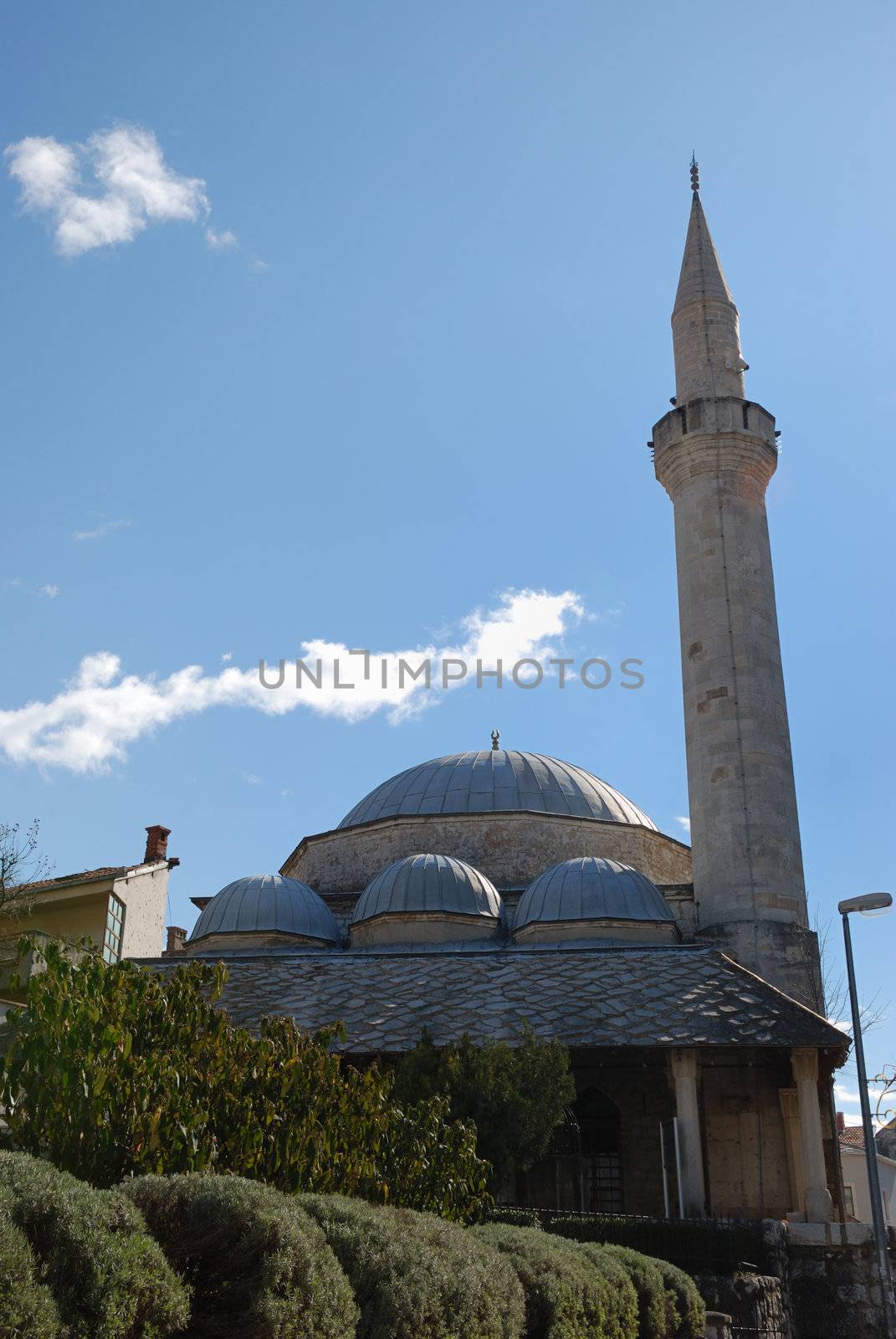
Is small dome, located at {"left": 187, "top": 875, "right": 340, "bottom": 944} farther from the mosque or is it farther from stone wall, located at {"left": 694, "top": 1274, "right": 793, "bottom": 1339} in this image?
stone wall, located at {"left": 694, "top": 1274, "right": 793, "bottom": 1339}

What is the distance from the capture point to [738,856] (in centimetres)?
1773

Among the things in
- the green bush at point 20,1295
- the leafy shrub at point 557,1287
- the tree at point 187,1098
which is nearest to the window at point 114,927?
the tree at point 187,1098

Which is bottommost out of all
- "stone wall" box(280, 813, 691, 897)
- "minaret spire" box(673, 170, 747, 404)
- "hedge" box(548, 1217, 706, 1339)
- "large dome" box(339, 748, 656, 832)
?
"hedge" box(548, 1217, 706, 1339)

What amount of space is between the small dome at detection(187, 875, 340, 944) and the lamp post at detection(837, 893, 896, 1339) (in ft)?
32.5

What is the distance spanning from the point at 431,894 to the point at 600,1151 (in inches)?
165

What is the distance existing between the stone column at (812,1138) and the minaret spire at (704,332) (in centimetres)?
1082

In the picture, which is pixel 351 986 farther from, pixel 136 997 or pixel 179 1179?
pixel 179 1179

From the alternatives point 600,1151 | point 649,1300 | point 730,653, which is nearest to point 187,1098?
point 649,1300

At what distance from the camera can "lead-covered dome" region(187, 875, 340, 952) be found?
18891 mm

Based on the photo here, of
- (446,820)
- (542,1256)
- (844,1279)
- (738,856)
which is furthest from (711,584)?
(542,1256)

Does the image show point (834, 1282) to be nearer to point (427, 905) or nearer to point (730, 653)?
point (427, 905)

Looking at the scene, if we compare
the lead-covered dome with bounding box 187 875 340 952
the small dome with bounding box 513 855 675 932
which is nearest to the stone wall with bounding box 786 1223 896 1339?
the small dome with bounding box 513 855 675 932

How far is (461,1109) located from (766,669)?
9.50 metres

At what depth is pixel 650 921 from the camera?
17.7 m
